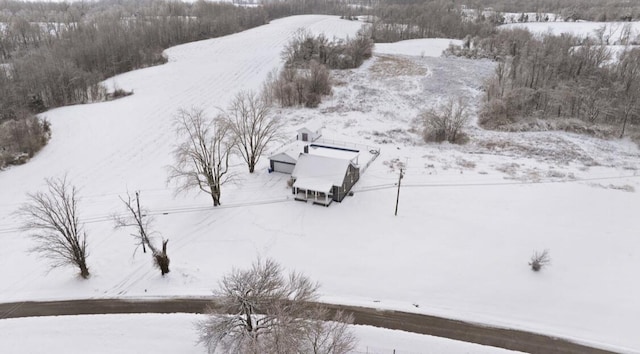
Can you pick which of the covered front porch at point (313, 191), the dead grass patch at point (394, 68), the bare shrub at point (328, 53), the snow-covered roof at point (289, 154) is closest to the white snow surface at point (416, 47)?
the dead grass patch at point (394, 68)

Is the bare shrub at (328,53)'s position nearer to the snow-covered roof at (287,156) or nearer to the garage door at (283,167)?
the garage door at (283,167)

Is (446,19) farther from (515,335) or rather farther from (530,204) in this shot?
(515,335)

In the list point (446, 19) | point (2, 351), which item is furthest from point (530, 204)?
point (446, 19)

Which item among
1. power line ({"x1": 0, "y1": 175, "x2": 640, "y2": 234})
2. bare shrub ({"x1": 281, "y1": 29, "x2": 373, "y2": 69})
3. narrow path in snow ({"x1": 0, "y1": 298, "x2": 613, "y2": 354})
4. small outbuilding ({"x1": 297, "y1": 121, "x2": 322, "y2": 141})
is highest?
bare shrub ({"x1": 281, "y1": 29, "x2": 373, "y2": 69})

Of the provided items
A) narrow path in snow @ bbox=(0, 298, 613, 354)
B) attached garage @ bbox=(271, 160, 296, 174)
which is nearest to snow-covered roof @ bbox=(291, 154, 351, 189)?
attached garage @ bbox=(271, 160, 296, 174)

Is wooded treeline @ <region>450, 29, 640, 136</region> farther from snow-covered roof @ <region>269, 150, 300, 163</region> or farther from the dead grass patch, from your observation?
snow-covered roof @ <region>269, 150, 300, 163</region>

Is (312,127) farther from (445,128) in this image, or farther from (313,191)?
(445,128)
